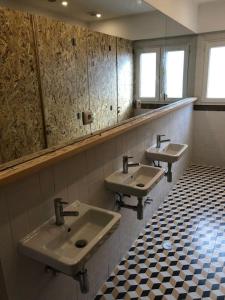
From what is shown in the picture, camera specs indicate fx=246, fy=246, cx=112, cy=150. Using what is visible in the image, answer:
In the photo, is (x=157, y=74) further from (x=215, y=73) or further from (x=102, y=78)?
(x=215, y=73)

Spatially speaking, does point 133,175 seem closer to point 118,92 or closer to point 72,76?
point 118,92

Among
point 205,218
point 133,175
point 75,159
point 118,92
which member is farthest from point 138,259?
point 118,92

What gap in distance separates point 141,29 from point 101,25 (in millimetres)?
732

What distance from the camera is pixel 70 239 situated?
136 centimetres

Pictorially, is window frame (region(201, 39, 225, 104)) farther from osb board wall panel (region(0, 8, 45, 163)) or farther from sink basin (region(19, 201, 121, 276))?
osb board wall panel (region(0, 8, 45, 163))

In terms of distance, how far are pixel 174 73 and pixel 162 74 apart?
1.65 ft

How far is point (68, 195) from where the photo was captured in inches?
58.5

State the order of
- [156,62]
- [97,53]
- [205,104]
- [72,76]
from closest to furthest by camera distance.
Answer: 1. [72,76]
2. [97,53]
3. [156,62]
4. [205,104]

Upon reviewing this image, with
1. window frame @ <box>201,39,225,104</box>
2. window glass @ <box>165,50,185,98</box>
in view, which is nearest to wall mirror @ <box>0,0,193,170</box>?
window glass @ <box>165,50,185,98</box>

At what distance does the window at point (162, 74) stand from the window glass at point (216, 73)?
1.83ft

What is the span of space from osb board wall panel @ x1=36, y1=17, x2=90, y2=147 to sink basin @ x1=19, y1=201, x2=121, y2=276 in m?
0.46

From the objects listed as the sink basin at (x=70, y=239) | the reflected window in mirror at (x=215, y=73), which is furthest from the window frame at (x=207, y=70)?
the sink basin at (x=70, y=239)

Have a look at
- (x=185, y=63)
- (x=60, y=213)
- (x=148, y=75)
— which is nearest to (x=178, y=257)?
(x=60, y=213)

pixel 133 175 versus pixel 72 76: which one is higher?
pixel 72 76
